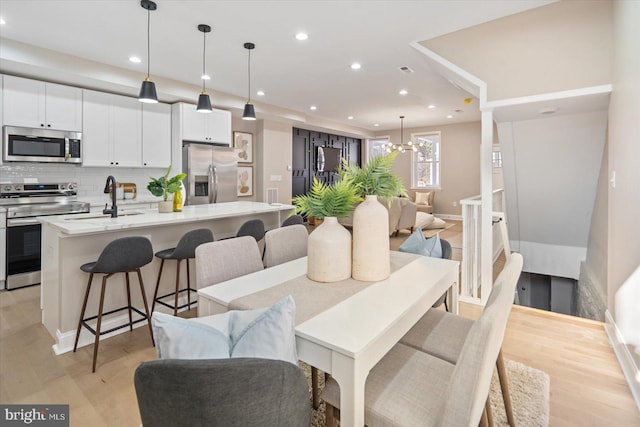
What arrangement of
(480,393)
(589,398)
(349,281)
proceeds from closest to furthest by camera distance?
(480,393) < (349,281) < (589,398)

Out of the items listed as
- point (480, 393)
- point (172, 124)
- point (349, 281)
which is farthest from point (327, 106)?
point (480, 393)

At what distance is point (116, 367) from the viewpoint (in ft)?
7.29

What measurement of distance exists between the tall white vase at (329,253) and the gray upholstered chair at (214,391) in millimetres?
829

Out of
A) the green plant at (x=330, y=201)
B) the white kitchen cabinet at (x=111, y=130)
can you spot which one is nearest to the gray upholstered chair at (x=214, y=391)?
the green plant at (x=330, y=201)

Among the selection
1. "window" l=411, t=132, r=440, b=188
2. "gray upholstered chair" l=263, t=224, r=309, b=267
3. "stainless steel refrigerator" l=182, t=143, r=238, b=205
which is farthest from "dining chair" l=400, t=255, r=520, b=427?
"window" l=411, t=132, r=440, b=188

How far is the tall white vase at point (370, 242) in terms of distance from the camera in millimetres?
1620

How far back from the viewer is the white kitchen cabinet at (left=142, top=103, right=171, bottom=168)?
4.98m

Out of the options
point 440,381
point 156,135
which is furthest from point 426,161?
point 440,381

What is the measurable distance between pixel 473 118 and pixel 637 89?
6.86 metres

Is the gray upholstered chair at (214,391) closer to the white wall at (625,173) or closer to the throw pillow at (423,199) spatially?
the white wall at (625,173)

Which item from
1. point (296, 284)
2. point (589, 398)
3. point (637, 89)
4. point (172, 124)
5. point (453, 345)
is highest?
point (172, 124)

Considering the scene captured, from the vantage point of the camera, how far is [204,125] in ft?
17.9

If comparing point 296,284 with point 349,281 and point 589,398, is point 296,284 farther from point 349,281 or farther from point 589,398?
point 589,398

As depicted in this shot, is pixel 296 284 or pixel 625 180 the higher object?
pixel 625 180
